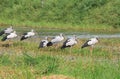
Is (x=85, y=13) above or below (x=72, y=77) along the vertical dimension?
below

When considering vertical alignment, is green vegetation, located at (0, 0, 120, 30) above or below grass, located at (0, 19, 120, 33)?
above

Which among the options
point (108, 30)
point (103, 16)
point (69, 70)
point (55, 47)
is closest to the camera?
point (69, 70)

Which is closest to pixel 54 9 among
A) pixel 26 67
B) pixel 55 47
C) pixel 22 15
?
pixel 22 15

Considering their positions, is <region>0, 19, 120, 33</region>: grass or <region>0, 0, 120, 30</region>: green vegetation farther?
<region>0, 0, 120, 30</region>: green vegetation

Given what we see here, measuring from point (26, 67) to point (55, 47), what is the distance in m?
8.97

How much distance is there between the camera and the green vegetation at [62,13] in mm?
38531

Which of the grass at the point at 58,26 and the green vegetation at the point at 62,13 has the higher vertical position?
the green vegetation at the point at 62,13

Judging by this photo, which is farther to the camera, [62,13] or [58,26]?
[62,13]

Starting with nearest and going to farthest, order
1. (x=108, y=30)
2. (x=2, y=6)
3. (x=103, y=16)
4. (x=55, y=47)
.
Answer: (x=55, y=47) → (x=108, y=30) → (x=103, y=16) → (x=2, y=6)

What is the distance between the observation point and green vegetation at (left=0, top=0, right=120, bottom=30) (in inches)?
1517

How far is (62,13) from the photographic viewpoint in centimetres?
4059

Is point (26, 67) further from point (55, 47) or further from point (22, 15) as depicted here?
point (22, 15)

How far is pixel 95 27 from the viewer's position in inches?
1476

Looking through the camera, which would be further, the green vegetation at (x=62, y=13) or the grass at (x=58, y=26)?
the green vegetation at (x=62, y=13)
